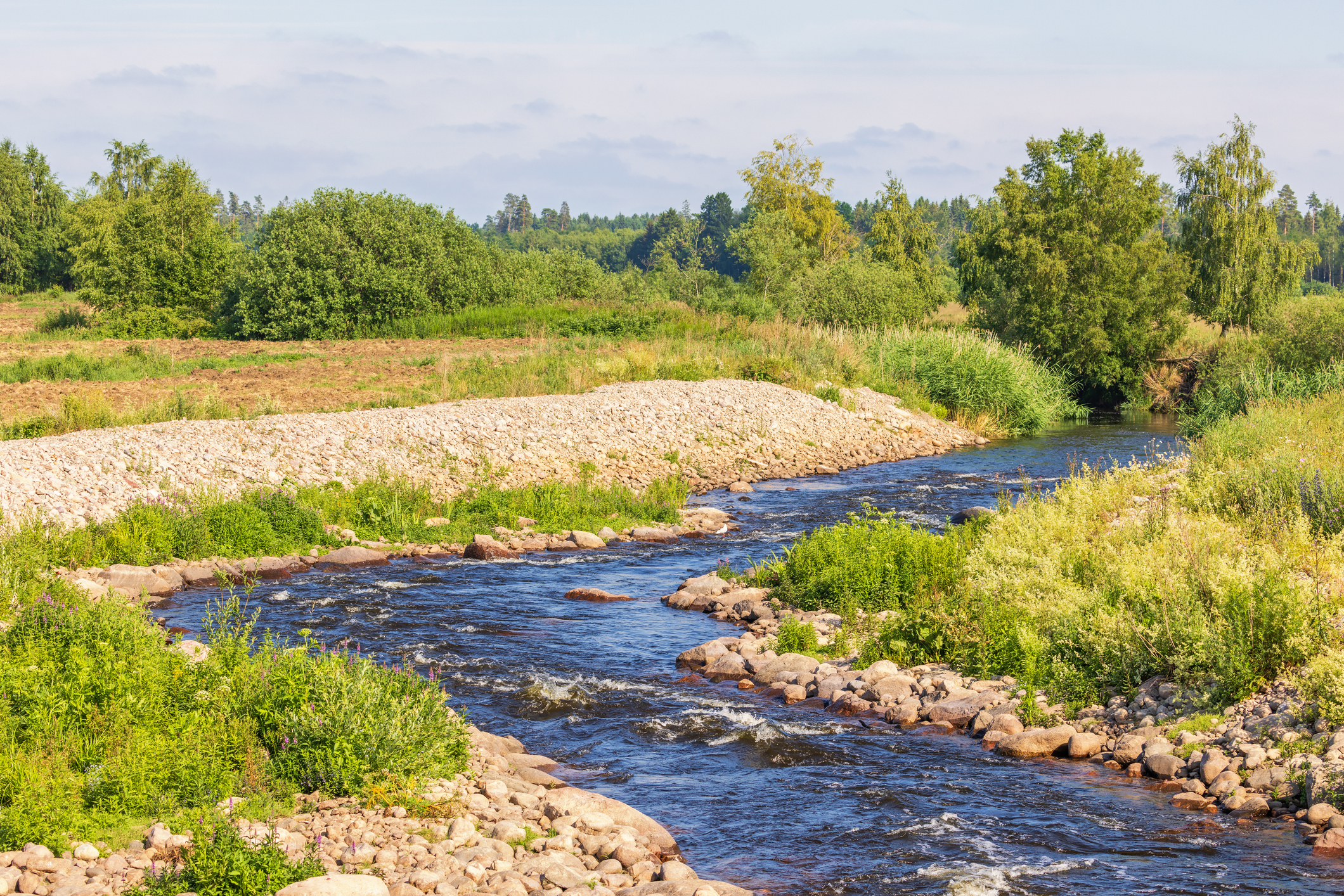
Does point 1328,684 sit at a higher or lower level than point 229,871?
higher

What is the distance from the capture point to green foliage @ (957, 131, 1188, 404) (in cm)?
3706

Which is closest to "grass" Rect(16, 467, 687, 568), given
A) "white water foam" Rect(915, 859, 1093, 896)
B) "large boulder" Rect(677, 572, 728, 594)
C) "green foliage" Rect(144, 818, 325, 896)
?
"large boulder" Rect(677, 572, 728, 594)

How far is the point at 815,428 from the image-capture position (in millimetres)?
25688

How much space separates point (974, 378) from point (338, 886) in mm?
29165

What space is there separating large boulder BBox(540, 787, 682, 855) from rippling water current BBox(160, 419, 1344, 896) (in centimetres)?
19

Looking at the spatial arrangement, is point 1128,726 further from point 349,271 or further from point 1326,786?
point 349,271

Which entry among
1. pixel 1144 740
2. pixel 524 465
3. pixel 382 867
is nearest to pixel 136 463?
pixel 524 465

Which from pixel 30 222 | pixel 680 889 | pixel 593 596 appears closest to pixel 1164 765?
pixel 680 889

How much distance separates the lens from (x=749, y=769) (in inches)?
296

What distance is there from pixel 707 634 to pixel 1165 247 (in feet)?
111

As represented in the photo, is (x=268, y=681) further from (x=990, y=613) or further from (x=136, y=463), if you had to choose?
(x=136, y=463)

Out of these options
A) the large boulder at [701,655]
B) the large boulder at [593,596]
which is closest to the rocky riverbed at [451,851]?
the large boulder at [701,655]

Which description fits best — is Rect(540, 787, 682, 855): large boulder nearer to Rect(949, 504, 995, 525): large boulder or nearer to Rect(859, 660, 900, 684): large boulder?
Rect(859, 660, 900, 684): large boulder

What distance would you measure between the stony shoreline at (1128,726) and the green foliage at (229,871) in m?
4.84
